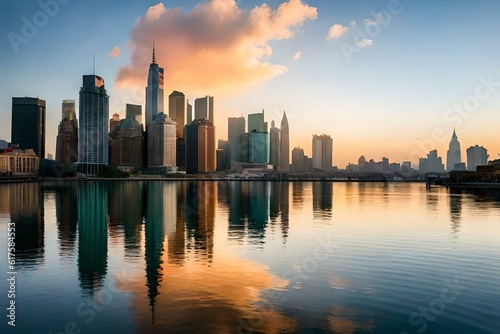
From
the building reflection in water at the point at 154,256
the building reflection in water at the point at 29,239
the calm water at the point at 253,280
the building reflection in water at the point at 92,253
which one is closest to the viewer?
the calm water at the point at 253,280

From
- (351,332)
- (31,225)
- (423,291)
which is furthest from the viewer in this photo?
(31,225)

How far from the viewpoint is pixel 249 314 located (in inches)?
1011

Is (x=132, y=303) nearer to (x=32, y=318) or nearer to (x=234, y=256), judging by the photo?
(x=32, y=318)

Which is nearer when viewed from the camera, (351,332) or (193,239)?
(351,332)

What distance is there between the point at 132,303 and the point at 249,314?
7.80 m

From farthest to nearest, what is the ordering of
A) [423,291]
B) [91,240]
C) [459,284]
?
[91,240]
[459,284]
[423,291]

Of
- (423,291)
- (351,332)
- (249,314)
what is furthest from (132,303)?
(423,291)
